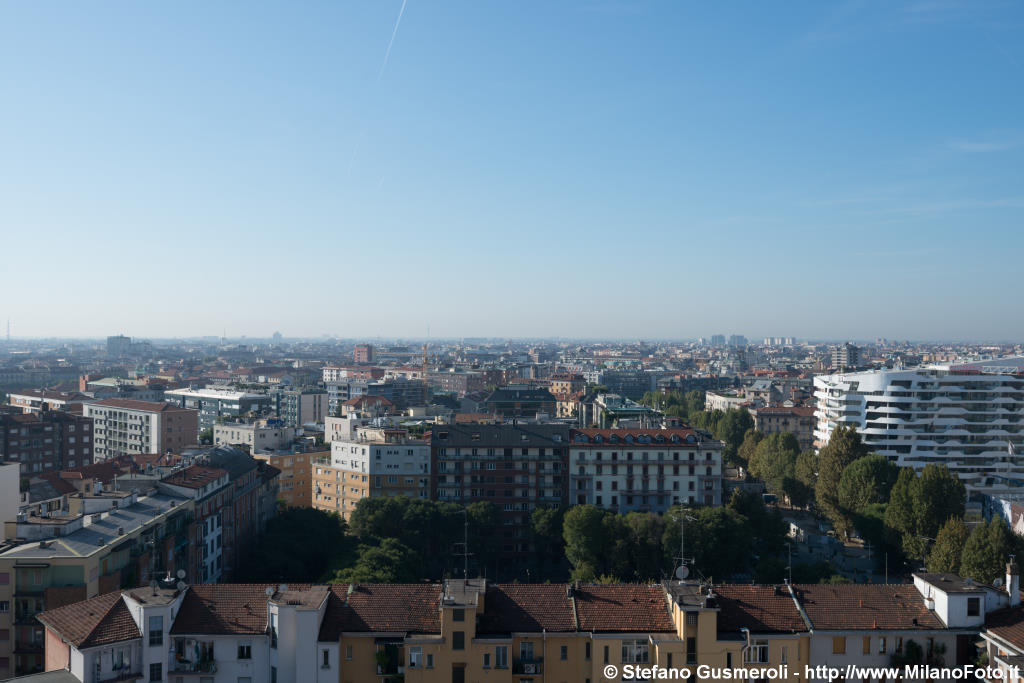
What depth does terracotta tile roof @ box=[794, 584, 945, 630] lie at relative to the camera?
25562 millimetres

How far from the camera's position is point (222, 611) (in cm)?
2575

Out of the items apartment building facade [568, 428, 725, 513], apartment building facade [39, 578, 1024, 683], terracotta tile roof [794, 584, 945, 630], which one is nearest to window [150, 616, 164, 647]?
apartment building facade [39, 578, 1024, 683]

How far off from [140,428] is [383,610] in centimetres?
7149

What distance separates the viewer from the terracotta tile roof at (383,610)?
82.7 ft

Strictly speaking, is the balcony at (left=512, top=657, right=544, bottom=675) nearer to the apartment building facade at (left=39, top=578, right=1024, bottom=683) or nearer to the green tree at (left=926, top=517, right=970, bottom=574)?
the apartment building facade at (left=39, top=578, right=1024, bottom=683)

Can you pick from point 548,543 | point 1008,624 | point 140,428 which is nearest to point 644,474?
point 548,543

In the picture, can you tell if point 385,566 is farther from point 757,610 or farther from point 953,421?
point 953,421

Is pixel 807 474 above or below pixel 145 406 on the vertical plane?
below

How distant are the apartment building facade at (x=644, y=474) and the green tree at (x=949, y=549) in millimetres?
15972

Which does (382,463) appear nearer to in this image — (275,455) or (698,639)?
(275,455)

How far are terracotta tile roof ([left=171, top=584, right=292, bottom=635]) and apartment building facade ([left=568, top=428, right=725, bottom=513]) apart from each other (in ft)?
105

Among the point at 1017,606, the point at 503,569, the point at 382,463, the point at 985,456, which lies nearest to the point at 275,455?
the point at 382,463

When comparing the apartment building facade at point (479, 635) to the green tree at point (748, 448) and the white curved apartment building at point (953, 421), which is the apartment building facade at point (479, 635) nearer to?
the white curved apartment building at point (953, 421)

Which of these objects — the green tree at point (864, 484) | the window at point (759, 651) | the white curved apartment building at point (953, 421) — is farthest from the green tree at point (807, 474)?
the window at point (759, 651)
